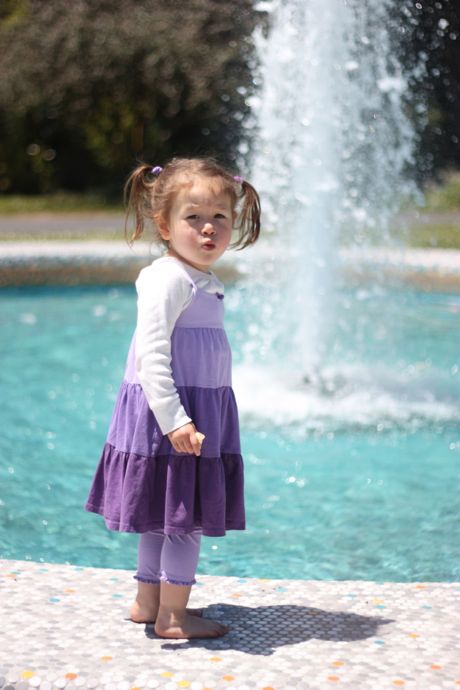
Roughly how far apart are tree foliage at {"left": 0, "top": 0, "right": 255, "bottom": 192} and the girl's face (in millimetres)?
13747

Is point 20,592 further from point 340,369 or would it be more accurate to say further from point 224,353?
point 340,369

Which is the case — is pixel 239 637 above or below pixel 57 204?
A: below

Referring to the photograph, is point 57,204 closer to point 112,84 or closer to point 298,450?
point 112,84

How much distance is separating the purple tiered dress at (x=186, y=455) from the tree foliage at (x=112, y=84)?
45.4 ft

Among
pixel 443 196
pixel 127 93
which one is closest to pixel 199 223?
pixel 443 196

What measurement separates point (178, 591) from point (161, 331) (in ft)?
1.87

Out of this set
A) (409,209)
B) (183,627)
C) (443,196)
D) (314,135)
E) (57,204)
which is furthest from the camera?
(57,204)

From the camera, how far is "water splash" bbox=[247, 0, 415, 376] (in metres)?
6.17

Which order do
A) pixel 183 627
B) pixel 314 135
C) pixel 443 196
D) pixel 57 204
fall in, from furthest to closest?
pixel 57 204 → pixel 443 196 → pixel 314 135 → pixel 183 627

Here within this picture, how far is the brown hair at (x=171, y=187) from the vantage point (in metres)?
2.51

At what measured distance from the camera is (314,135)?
243 inches

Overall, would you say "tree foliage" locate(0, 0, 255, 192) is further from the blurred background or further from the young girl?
the young girl

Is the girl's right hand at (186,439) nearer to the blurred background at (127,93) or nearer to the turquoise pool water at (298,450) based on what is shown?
the turquoise pool water at (298,450)

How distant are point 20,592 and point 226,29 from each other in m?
15.1
